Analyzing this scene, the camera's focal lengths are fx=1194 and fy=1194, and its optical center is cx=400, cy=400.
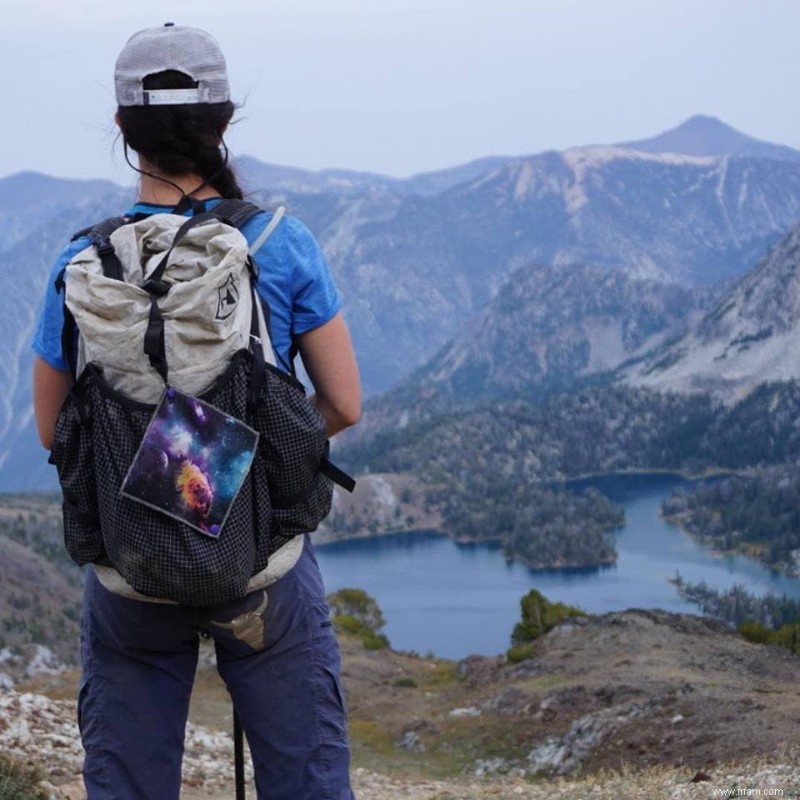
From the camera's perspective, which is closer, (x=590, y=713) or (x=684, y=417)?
(x=590, y=713)

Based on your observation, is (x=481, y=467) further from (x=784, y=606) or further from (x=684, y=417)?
(x=784, y=606)

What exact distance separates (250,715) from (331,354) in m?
1.10

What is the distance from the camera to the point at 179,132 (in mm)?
3592

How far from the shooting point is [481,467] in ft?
586

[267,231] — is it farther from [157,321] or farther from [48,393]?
[48,393]

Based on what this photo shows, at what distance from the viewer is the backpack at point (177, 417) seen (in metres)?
3.21

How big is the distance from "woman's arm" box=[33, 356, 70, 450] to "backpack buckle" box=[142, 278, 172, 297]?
0.47 metres

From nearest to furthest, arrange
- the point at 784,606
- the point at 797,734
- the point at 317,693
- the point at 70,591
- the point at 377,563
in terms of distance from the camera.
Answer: the point at 317,693
the point at 797,734
the point at 70,591
the point at 784,606
the point at 377,563

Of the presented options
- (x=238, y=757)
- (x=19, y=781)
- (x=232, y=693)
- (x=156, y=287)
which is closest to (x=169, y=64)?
(x=156, y=287)

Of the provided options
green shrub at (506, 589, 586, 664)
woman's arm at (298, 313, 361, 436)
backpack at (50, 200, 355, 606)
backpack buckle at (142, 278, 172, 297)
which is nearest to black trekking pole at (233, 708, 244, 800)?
backpack at (50, 200, 355, 606)

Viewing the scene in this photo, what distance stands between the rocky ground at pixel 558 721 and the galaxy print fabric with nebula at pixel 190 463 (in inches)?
186

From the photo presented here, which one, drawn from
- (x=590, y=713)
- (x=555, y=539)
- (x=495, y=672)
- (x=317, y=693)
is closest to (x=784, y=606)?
(x=555, y=539)

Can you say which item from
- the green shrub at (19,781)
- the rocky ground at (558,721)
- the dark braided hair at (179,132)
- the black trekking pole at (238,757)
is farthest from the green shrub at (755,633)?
the dark braided hair at (179,132)

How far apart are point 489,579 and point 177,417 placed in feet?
399
